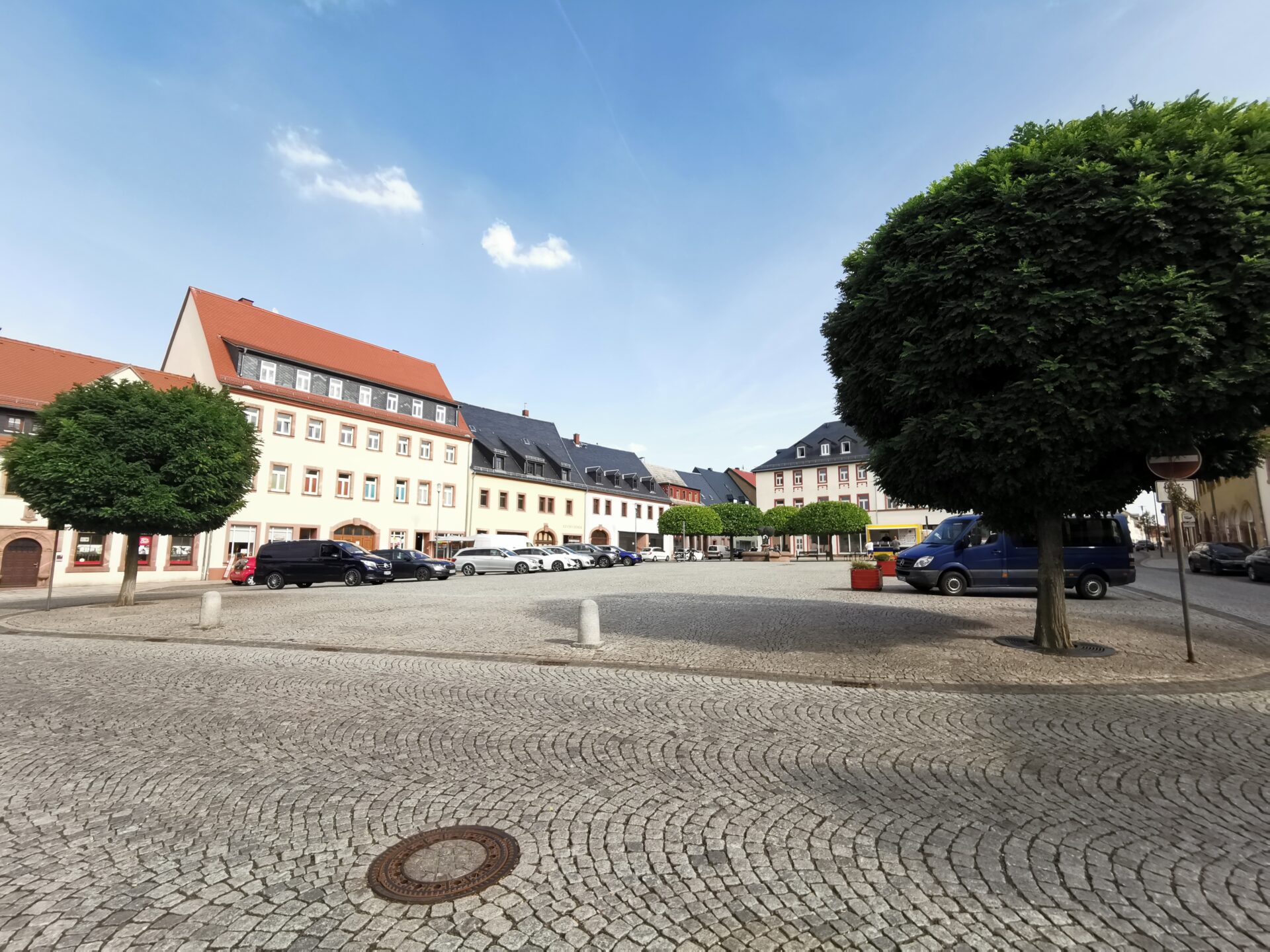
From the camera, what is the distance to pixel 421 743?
515cm

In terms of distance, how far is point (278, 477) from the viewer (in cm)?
3500

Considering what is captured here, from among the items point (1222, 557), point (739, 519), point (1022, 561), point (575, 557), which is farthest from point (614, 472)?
point (1022, 561)

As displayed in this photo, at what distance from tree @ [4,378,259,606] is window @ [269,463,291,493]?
17190mm

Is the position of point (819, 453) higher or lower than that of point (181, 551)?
higher

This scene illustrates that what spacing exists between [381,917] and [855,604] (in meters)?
13.8

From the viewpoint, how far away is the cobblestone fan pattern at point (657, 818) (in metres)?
2.71

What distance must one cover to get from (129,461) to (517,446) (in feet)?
124

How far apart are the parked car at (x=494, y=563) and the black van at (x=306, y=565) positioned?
10545 mm

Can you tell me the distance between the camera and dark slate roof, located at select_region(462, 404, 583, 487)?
5022 cm

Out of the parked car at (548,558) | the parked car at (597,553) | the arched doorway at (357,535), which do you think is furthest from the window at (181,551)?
the parked car at (597,553)

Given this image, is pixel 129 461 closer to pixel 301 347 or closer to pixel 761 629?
pixel 761 629

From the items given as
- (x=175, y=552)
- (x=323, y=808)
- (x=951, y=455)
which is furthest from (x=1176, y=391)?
(x=175, y=552)

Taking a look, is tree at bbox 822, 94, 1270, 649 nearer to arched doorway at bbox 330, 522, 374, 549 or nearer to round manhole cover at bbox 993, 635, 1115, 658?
round manhole cover at bbox 993, 635, 1115, 658

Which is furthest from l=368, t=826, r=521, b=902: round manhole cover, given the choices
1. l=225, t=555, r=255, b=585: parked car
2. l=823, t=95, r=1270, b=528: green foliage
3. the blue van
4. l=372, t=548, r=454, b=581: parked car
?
l=225, t=555, r=255, b=585: parked car
